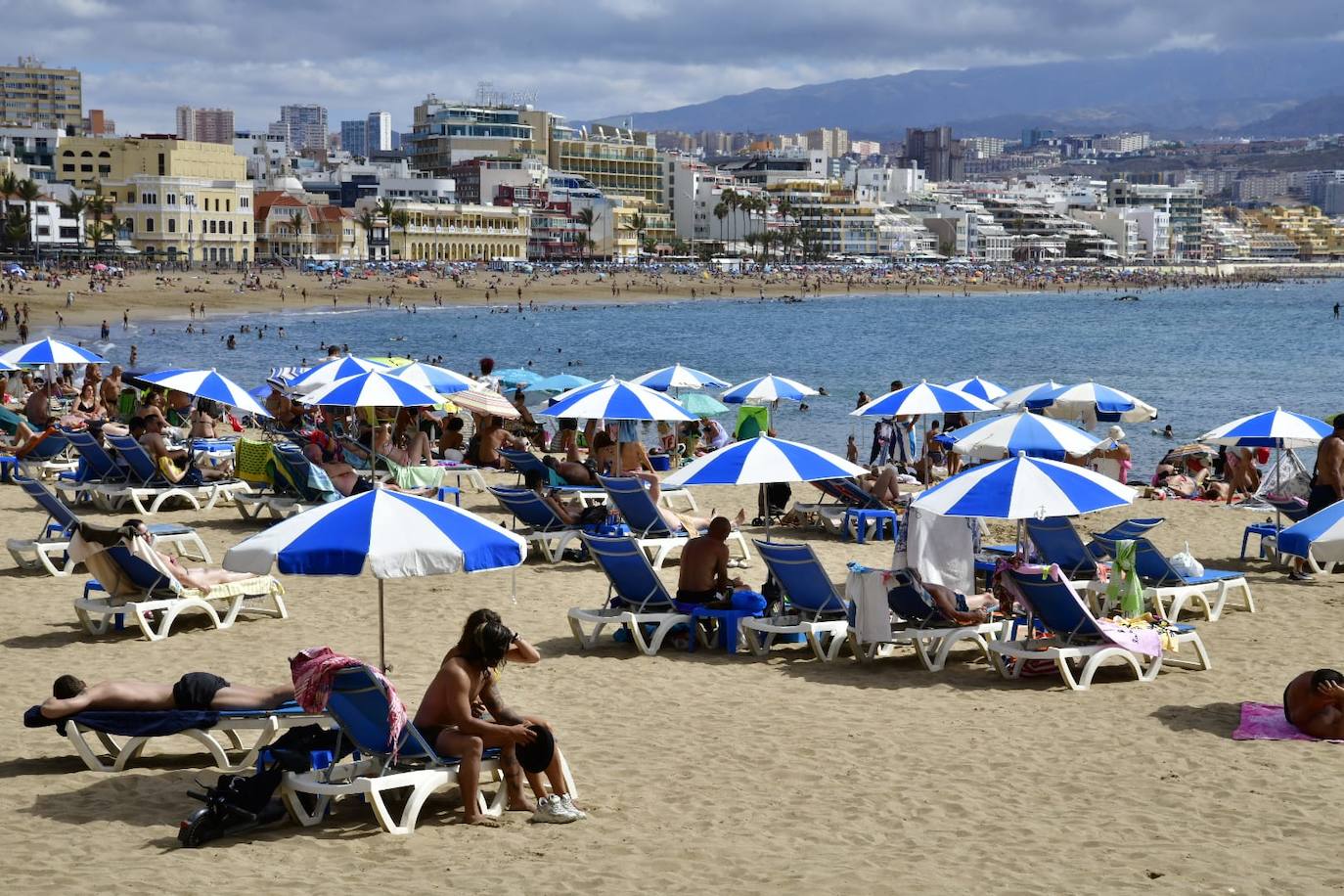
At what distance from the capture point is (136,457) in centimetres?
1386

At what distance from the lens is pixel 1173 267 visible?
190 metres

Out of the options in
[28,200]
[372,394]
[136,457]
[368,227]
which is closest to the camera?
[372,394]

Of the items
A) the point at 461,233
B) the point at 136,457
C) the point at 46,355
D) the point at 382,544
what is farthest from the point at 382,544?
the point at 461,233

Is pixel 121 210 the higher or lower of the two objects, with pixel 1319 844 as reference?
higher

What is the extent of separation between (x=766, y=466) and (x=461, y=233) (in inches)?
4422

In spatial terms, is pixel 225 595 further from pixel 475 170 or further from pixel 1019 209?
pixel 1019 209

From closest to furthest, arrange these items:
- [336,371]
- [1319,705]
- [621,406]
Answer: [1319,705] → [621,406] → [336,371]

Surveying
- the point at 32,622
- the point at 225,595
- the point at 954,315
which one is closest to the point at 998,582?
the point at 225,595

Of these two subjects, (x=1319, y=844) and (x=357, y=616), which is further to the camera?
(x=357, y=616)

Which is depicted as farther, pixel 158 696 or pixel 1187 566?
pixel 1187 566

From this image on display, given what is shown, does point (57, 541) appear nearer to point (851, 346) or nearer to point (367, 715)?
point (367, 715)

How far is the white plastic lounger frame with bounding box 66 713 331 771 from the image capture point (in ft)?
21.1

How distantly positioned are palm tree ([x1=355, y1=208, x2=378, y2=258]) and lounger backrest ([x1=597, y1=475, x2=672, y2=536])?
104 meters

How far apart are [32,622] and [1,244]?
92285 mm
